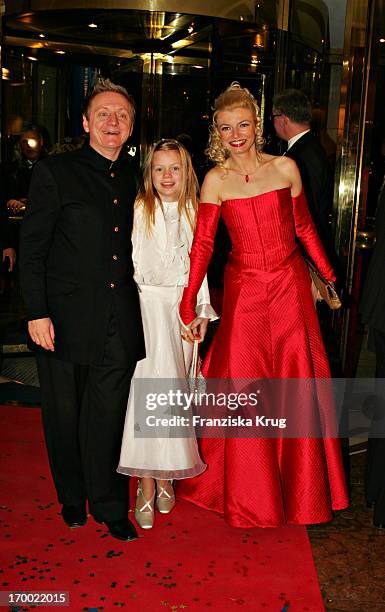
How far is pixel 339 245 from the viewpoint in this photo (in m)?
5.01

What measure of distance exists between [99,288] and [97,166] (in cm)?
48

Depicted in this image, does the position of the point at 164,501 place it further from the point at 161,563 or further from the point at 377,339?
the point at 377,339

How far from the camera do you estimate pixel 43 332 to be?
3.07 m

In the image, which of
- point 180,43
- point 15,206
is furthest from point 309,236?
point 180,43

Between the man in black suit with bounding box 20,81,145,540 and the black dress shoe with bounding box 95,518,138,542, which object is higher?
the man in black suit with bounding box 20,81,145,540

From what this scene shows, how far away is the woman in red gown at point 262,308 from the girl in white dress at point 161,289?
82 millimetres

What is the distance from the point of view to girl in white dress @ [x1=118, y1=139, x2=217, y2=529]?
3275mm

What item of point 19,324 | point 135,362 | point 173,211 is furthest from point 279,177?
point 19,324

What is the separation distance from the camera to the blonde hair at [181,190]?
3.26 meters

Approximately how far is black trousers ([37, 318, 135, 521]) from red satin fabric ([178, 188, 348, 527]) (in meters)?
0.43

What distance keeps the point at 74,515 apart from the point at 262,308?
1175 mm

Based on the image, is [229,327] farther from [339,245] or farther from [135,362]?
[339,245]

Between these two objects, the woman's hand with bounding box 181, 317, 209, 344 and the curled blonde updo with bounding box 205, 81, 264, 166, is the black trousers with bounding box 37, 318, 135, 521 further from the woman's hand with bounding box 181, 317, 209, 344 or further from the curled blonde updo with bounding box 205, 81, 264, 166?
the curled blonde updo with bounding box 205, 81, 264, 166

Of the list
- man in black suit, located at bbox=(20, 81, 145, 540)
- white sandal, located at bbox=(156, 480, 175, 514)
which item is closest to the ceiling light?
man in black suit, located at bbox=(20, 81, 145, 540)
